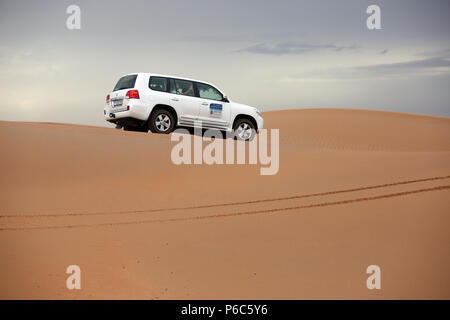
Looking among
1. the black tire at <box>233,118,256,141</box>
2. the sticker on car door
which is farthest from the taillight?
the black tire at <box>233,118,256,141</box>

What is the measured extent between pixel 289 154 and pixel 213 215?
4.82 metres

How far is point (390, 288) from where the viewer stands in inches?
213

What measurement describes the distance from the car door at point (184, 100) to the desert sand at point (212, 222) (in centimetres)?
131

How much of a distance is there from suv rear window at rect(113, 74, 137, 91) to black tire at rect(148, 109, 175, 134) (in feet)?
3.15

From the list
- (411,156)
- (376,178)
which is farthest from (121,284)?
(411,156)

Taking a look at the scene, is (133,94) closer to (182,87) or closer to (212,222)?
(182,87)

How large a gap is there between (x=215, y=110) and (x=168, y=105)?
Answer: 150 cm

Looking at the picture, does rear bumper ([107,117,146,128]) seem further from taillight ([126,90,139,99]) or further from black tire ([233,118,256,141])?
black tire ([233,118,256,141])

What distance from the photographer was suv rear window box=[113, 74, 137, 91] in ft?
41.8

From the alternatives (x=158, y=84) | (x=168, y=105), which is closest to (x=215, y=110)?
(x=168, y=105)

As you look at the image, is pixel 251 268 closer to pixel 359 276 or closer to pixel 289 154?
pixel 359 276

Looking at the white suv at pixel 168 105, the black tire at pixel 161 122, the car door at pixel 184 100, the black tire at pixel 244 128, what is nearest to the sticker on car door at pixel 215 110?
the white suv at pixel 168 105

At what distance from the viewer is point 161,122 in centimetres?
1320

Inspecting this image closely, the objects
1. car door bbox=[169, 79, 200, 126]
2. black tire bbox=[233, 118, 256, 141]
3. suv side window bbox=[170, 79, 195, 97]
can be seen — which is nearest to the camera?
car door bbox=[169, 79, 200, 126]
